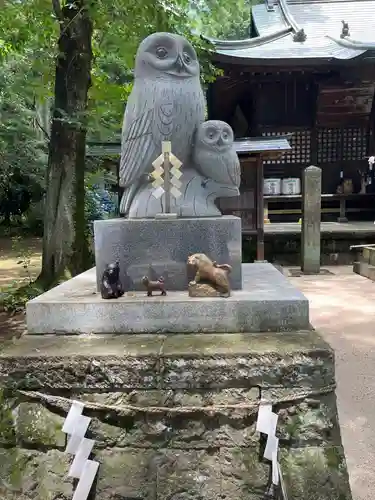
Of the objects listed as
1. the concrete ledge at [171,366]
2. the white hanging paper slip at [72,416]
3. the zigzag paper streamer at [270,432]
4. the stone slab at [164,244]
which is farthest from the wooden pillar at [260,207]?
the white hanging paper slip at [72,416]

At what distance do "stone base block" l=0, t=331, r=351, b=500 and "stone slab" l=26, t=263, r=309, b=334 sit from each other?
0.17 meters

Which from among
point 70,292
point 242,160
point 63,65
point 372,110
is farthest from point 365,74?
point 70,292

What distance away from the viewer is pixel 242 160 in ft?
28.0

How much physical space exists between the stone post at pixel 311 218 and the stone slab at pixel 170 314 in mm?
6146

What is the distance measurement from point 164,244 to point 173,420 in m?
0.88

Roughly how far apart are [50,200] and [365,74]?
7.27m

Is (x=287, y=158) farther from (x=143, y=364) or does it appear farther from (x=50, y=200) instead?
(x=143, y=364)

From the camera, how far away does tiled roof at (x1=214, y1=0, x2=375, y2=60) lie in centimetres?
959

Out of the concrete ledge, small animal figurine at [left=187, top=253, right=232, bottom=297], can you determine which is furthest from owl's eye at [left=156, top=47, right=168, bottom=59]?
the concrete ledge

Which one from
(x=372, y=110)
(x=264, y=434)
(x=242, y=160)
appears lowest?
(x=264, y=434)

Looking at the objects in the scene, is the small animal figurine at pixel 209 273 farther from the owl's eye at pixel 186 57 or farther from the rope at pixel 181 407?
the owl's eye at pixel 186 57

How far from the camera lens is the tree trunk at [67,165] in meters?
6.11

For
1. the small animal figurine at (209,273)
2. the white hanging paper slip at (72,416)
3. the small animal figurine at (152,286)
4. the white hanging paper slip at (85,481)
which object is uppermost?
the small animal figurine at (209,273)

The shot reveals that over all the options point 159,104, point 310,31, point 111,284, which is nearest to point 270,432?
point 111,284
